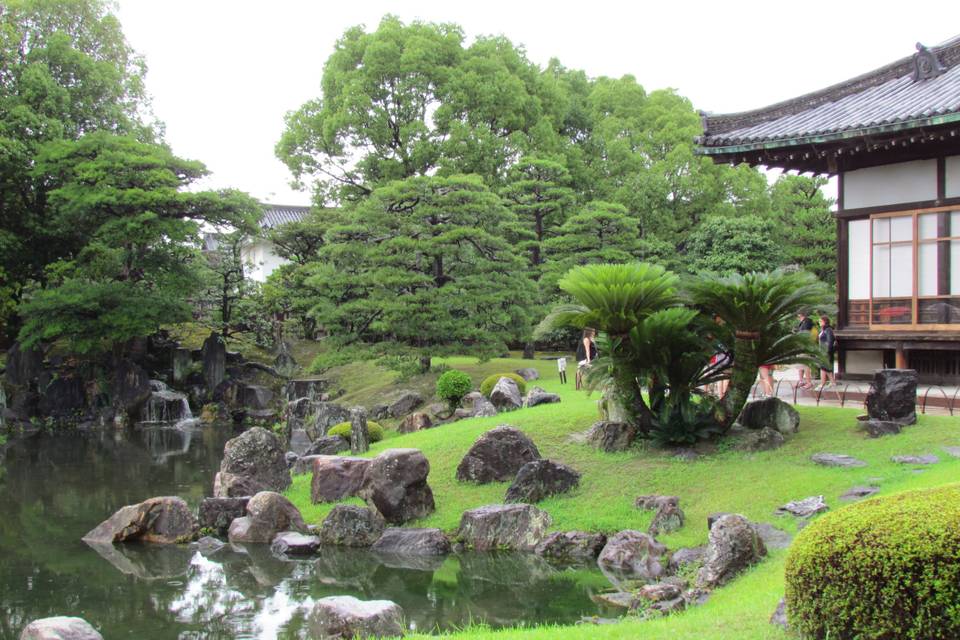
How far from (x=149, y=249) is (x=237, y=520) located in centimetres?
2094

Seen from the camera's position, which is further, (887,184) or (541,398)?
(541,398)

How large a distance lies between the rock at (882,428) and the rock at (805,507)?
2.64 m

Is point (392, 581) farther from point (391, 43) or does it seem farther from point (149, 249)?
point (391, 43)

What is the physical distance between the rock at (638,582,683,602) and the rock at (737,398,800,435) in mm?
5299

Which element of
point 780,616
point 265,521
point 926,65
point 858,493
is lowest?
point 265,521

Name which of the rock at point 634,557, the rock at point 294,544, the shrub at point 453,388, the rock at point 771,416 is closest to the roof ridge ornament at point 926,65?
the rock at point 771,416

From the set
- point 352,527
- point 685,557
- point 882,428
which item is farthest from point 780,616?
point 352,527

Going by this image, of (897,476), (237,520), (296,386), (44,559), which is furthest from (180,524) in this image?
(296,386)

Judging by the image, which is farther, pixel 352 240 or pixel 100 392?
pixel 100 392

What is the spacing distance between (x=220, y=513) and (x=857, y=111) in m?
14.2

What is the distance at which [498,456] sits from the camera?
13.5 m

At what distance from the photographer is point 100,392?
100ft

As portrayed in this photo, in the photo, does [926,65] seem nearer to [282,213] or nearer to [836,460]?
[836,460]

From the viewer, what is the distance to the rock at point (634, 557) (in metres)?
9.80
